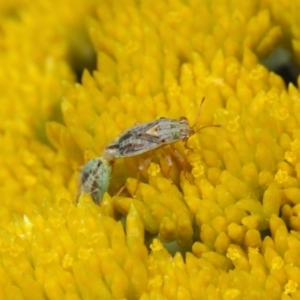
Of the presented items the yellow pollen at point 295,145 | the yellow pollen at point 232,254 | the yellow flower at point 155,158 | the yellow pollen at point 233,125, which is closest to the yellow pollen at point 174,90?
the yellow flower at point 155,158

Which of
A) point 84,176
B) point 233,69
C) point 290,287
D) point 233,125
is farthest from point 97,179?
point 290,287

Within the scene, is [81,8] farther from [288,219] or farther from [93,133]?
[288,219]

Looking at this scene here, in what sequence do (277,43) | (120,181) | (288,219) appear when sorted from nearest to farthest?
1. (288,219)
2. (120,181)
3. (277,43)

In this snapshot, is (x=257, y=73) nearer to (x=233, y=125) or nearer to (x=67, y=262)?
(x=233, y=125)

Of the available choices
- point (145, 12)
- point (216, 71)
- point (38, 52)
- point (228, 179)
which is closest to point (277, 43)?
point (216, 71)

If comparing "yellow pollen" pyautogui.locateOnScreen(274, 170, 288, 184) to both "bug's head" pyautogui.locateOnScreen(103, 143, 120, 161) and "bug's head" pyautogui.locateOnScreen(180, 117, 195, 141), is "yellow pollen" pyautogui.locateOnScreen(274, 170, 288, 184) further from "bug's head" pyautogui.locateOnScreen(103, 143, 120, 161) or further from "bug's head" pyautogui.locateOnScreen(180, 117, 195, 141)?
"bug's head" pyautogui.locateOnScreen(103, 143, 120, 161)

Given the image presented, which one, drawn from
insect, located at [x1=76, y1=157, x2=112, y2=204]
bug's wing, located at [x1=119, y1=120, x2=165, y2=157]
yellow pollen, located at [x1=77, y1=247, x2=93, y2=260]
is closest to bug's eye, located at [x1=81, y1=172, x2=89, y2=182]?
insect, located at [x1=76, y1=157, x2=112, y2=204]
